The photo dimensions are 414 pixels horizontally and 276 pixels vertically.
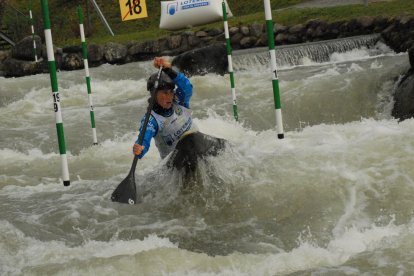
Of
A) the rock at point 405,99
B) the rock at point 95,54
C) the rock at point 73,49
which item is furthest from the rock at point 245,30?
the rock at point 405,99

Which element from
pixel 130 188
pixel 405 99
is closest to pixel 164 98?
pixel 130 188

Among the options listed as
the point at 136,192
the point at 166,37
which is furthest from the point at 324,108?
the point at 166,37

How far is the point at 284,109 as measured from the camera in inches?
377

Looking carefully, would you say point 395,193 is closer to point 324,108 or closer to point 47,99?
point 324,108

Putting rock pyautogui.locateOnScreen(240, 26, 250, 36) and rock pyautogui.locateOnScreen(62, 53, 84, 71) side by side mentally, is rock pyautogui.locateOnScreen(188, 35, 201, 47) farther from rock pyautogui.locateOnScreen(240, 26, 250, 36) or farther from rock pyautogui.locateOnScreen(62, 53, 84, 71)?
rock pyautogui.locateOnScreen(62, 53, 84, 71)

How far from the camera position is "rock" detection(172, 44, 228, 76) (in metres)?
13.3

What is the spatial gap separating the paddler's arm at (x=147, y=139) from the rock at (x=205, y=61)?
783 cm

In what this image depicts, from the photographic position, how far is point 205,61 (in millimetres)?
13422

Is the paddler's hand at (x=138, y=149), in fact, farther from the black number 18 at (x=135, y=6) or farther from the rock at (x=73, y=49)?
the rock at (x=73, y=49)

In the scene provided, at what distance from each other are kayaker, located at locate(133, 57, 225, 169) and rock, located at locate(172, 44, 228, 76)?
749 cm

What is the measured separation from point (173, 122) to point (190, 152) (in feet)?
1.27

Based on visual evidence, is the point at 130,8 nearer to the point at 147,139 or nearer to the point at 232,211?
the point at 147,139

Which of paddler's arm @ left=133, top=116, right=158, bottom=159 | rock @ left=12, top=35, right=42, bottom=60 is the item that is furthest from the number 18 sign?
paddler's arm @ left=133, top=116, right=158, bottom=159

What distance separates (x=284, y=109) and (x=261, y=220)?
4.78 m
